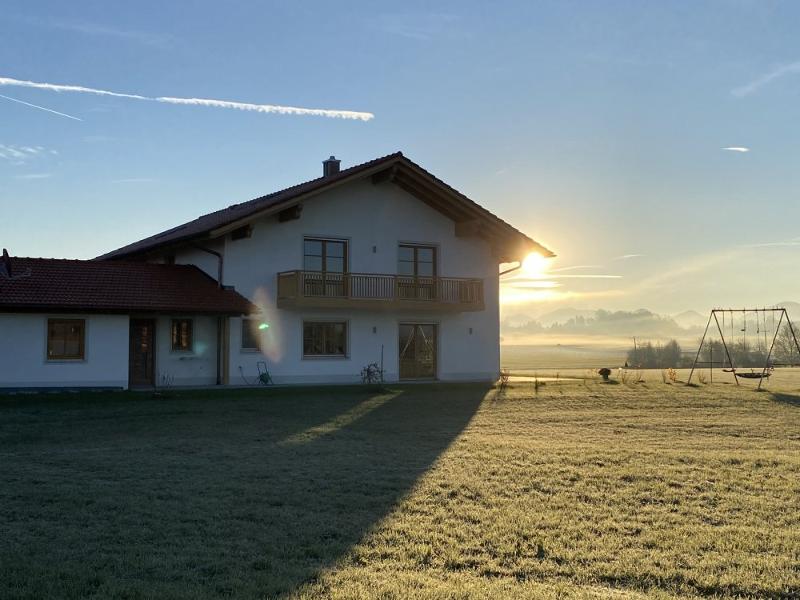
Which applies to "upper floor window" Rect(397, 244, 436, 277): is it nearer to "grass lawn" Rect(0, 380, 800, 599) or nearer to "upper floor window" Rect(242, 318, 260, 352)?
"upper floor window" Rect(242, 318, 260, 352)

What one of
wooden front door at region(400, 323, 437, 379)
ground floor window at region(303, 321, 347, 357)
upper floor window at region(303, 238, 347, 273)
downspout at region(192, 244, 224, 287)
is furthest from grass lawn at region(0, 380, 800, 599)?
wooden front door at region(400, 323, 437, 379)

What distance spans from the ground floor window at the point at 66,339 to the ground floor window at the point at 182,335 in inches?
110

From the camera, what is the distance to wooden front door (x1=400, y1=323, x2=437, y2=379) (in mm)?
28562

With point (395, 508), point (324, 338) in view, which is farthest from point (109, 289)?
point (395, 508)

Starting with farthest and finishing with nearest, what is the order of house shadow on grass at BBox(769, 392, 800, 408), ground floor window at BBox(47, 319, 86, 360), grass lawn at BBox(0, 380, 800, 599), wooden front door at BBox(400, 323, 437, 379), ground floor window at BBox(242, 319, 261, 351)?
wooden front door at BBox(400, 323, 437, 379) < ground floor window at BBox(242, 319, 261, 351) < ground floor window at BBox(47, 319, 86, 360) < house shadow on grass at BBox(769, 392, 800, 408) < grass lawn at BBox(0, 380, 800, 599)

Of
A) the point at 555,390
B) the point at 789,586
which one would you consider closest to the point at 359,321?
the point at 555,390

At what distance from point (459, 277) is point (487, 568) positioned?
22956 millimetres

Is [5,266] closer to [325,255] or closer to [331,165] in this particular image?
[325,255]

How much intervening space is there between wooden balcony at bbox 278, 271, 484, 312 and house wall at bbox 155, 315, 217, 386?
2.46 metres

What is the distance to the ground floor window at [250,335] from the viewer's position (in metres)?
25.4

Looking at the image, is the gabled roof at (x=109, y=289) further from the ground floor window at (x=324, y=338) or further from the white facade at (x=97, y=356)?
the ground floor window at (x=324, y=338)

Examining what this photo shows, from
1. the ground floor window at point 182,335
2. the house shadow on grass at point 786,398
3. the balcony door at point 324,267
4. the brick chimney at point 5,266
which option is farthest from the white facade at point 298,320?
the house shadow on grass at point 786,398

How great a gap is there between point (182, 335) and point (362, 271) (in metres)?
6.24

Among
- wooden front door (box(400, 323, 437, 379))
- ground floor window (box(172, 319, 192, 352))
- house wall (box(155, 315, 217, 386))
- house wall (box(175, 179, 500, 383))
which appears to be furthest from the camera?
wooden front door (box(400, 323, 437, 379))
